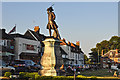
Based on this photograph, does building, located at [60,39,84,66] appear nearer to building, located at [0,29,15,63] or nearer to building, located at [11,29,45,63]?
building, located at [11,29,45,63]

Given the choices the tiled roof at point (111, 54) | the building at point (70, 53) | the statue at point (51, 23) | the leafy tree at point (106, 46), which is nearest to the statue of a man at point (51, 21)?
the statue at point (51, 23)

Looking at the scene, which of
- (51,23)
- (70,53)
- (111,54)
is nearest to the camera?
(51,23)

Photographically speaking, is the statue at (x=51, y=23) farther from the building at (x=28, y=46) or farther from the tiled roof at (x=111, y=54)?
the tiled roof at (x=111, y=54)

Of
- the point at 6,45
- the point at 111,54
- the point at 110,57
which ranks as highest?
the point at 6,45

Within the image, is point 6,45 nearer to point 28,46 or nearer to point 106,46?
point 28,46

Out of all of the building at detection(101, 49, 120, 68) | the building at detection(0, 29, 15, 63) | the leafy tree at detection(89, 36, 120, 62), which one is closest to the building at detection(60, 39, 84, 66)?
the leafy tree at detection(89, 36, 120, 62)

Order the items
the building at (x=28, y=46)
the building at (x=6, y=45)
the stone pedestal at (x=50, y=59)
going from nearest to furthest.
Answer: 1. the stone pedestal at (x=50, y=59)
2. the building at (x=6, y=45)
3. the building at (x=28, y=46)

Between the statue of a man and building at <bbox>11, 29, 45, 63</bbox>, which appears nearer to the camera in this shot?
the statue of a man

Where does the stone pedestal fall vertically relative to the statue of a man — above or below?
below

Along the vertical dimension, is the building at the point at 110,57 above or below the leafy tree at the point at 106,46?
below

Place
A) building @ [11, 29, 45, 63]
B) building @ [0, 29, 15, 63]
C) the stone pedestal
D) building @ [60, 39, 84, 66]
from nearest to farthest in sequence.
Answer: the stone pedestal < building @ [0, 29, 15, 63] < building @ [11, 29, 45, 63] < building @ [60, 39, 84, 66]

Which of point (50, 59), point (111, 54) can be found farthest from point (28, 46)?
point (111, 54)

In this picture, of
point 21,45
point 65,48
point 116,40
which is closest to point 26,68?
point 21,45

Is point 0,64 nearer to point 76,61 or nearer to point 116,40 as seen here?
point 76,61
